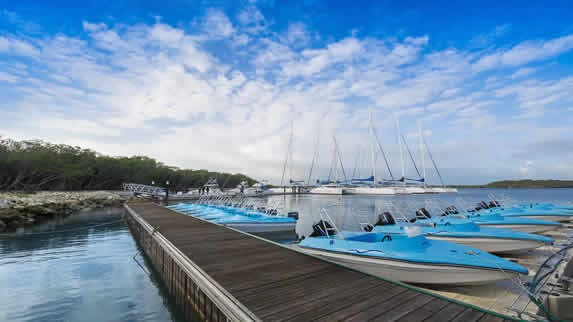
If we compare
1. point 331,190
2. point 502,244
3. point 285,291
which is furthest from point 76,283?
point 331,190

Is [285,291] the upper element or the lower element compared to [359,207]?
upper

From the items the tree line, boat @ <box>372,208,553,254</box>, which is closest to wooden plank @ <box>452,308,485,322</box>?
boat @ <box>372,208,553,254</box>

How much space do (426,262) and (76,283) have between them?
10783 mm

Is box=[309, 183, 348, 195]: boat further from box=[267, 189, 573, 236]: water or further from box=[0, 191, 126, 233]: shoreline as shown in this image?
box=[0, 191, 126, 233]: shoreline

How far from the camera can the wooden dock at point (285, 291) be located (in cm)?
392

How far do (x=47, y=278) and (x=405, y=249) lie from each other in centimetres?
1193

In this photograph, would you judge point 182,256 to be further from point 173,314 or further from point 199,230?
point 199,230

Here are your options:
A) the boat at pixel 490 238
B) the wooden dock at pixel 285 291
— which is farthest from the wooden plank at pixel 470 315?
the boat at pixel 490 238

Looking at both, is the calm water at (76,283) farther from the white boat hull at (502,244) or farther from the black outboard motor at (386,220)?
the white boat hull at (502,244)

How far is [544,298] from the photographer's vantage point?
3.95 meters

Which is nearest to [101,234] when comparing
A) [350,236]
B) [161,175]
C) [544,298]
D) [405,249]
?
[350,236]

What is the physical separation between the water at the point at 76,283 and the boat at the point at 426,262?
5.24 m

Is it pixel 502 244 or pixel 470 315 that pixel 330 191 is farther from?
pixel 470 315

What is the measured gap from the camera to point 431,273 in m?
6.65
